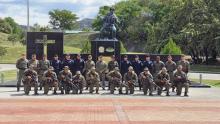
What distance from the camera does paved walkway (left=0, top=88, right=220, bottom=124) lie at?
1686 cm

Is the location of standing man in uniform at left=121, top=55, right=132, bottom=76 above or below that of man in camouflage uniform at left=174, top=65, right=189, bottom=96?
above

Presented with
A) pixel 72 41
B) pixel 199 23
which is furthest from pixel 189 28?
pixel 72 41

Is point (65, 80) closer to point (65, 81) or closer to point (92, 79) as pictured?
point (65, 81)

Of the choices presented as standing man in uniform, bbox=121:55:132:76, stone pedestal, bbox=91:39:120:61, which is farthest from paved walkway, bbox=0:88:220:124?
stone pedestal, bbox=91:39:120:61

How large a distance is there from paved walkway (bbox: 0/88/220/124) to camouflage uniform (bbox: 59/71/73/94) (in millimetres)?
1029

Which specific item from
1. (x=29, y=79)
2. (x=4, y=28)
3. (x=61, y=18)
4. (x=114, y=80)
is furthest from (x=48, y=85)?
(x=61, y=18)

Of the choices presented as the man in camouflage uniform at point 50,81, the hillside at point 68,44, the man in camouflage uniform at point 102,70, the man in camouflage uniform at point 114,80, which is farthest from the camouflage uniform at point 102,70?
the hillside at point 68,44

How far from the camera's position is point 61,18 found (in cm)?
14200

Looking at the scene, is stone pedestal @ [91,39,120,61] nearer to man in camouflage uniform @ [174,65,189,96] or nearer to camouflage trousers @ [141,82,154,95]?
camouflage trousers @ [141,82,154,95]

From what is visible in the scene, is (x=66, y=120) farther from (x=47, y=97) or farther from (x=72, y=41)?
A: (x=72, y=41)

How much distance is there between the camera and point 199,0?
64125mm

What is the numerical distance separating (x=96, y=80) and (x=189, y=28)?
37.5 m

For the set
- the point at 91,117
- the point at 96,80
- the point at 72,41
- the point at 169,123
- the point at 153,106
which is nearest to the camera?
the point at 169,123

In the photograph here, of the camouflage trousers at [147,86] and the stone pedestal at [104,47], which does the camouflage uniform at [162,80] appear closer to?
the camouflage trousers at [147,86]
